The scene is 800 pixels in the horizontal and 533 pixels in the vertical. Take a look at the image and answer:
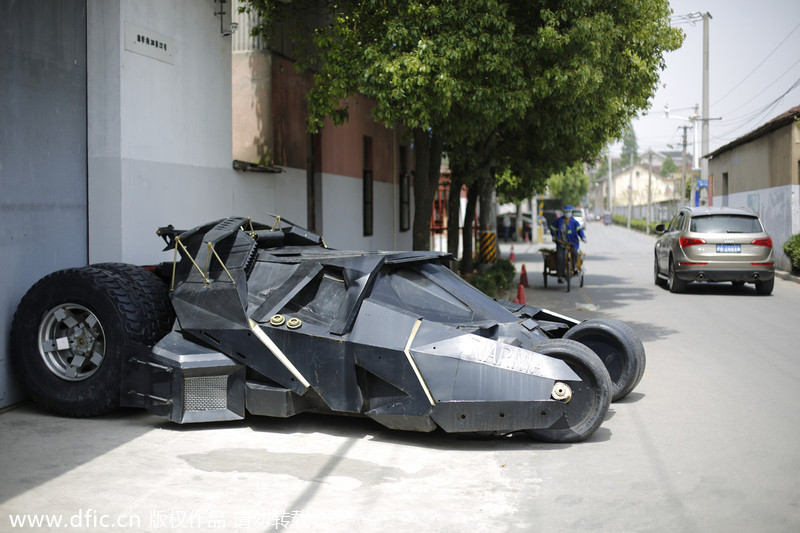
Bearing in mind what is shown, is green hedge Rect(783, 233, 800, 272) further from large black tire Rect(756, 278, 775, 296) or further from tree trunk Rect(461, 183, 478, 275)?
tree trunk Rect(461, 183, 478, 275)

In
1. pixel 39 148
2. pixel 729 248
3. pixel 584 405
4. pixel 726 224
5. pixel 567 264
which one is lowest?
pixel 584 405

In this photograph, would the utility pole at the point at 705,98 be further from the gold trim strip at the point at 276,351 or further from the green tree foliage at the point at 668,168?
the green tree foliage at the point at 668,168

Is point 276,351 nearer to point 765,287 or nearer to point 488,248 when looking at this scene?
point 765,287

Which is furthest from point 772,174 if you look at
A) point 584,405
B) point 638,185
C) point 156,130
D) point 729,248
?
point 638,185

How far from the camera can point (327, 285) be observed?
23.2 feet

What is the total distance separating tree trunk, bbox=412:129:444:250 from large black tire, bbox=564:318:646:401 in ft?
27.9

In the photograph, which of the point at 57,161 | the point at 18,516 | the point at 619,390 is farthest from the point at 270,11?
the point at 18,516

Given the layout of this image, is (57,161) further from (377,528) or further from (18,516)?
(377,528)

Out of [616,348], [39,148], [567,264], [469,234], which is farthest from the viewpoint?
[469,234]

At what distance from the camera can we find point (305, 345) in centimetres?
666

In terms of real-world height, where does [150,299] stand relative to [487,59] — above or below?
below

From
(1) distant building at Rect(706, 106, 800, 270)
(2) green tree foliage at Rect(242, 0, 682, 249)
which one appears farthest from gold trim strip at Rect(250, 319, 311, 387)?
(1) distant building at Rect(706, 106, 800, 270)

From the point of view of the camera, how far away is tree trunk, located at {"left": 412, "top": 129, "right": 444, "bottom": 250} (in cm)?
1616

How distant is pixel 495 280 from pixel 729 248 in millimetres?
5046
